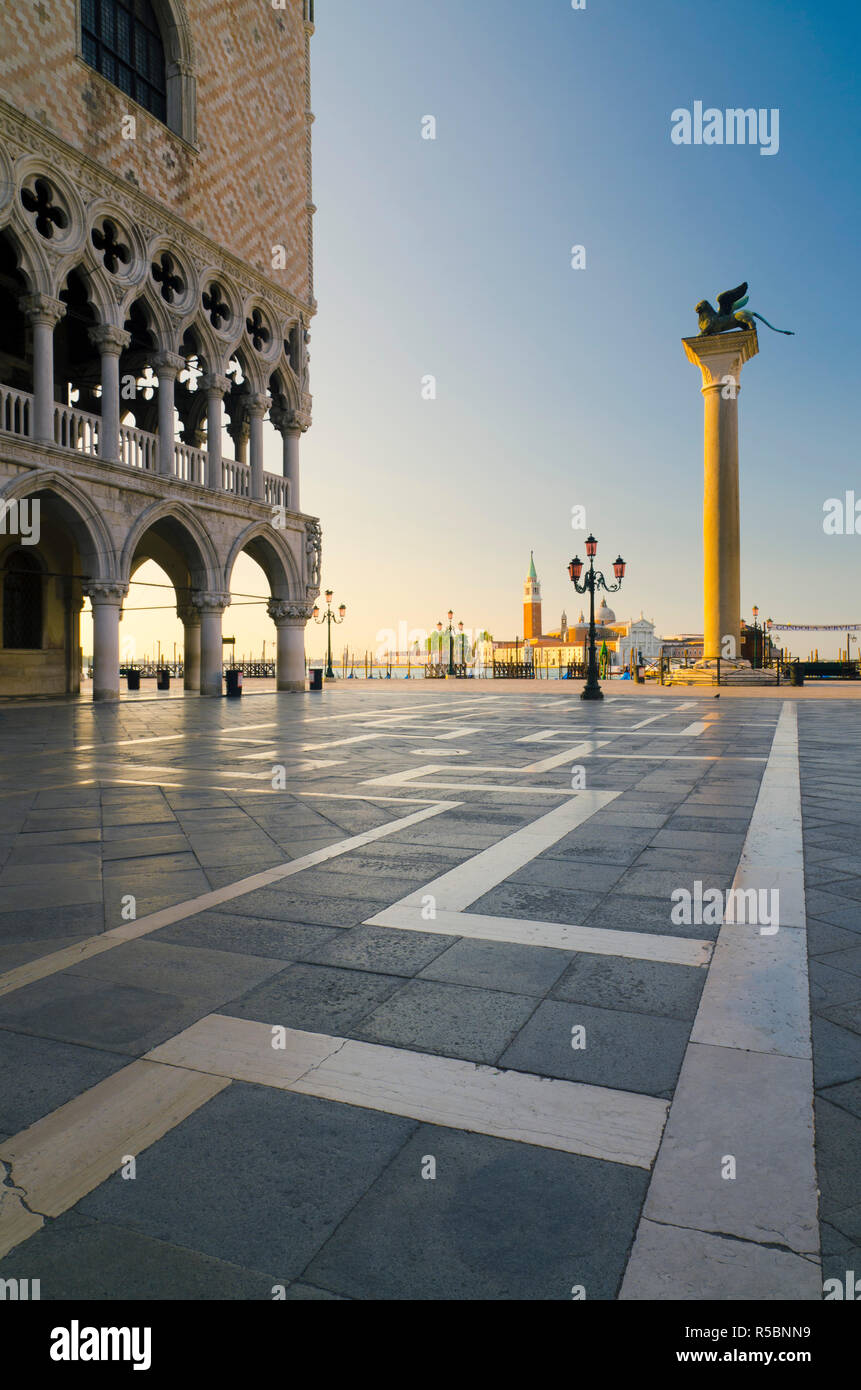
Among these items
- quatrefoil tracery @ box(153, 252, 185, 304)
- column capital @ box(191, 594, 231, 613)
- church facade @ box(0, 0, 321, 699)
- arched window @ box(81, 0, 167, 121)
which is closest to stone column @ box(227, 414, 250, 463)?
church facade @ box(0, 0, 321, 699)

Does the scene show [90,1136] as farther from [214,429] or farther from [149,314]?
[214,429]

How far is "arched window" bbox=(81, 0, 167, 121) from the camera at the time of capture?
20.0m

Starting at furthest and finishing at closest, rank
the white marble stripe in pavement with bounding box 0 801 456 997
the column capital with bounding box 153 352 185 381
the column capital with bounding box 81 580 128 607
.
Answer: the column capital with bounding box 153 352 185 381
the column capital with bounding box 81 580 128 607
the white marble stripe in pavement with bounding box 0 801 456 997

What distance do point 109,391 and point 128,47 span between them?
973 centimetres

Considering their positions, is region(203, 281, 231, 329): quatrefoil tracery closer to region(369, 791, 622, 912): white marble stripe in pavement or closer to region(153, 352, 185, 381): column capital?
region(153, 352, 185, 381): column capital

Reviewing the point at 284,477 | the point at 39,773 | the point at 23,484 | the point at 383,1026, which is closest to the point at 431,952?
the point at 383,1026

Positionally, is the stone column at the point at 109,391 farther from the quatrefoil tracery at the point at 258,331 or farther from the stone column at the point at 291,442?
the stone column at the point at 291,442

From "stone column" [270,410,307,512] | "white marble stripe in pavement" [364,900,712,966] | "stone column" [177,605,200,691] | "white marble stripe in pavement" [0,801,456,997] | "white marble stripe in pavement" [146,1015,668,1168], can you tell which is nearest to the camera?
"white marble stripe in pavement" [146,1015,668,1168]

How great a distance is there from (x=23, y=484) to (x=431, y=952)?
1728 centimetres

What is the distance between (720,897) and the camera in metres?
4.00

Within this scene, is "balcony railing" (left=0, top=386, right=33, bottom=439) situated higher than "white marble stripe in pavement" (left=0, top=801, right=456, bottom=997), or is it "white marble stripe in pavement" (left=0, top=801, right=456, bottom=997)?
"balcony railing" (left=0, top=386, right=33, bottom=439)

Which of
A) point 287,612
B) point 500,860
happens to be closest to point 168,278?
point 287,612

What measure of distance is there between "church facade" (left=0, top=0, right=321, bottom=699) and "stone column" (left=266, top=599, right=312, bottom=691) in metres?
0.07
